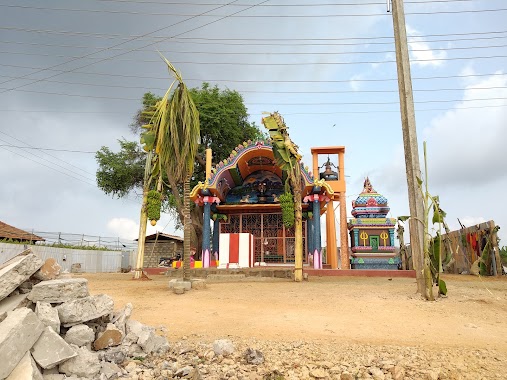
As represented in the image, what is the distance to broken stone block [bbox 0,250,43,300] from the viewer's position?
4746 millimetres

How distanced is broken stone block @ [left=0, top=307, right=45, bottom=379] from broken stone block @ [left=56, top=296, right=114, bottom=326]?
2.11ft

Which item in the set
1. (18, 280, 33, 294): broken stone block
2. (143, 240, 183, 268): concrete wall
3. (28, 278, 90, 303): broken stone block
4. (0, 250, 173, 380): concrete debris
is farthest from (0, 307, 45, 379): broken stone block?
(143, 240, 183, 268): concrete wall

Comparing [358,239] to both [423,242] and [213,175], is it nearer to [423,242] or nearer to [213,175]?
[213,175]

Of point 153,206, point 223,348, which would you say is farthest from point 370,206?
point 223,348

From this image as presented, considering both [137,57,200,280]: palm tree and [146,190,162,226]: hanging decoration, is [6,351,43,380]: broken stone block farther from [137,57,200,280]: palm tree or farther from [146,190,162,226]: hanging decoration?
[146,190,162,226]: hanging decoration

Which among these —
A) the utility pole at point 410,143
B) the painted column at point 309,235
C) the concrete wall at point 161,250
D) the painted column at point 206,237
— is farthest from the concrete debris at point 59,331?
the concrete wall at point 161,250

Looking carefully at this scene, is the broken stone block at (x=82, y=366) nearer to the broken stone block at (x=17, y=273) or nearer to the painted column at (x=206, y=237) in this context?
the broken stone block at (x=17, y=273)

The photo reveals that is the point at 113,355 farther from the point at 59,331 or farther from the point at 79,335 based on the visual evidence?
the point at 59,331

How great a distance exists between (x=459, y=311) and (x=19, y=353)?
7.41 m

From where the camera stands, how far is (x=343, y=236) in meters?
19.2

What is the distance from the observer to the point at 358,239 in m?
19.0

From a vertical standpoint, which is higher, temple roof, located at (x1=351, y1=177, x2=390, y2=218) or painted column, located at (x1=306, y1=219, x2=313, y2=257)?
temple roof, located at (x1=351, y1=177, x2=390, y2=218)

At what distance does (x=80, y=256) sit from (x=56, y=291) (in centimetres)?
2371

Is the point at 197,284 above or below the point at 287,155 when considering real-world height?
below
